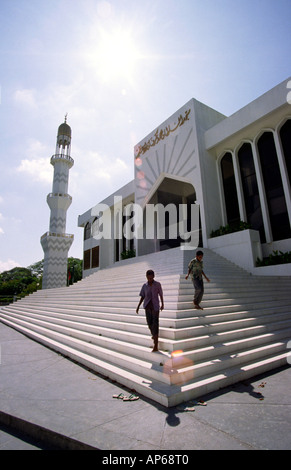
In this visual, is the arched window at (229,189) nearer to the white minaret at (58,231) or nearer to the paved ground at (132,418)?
the paved ground at (132,418)

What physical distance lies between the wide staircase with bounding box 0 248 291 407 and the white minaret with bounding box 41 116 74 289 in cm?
1652

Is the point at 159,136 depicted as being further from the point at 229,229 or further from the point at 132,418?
the point at 132,418

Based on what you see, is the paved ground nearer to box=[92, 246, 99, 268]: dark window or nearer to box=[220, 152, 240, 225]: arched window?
box=[220, 152, 240, 225]: arched window

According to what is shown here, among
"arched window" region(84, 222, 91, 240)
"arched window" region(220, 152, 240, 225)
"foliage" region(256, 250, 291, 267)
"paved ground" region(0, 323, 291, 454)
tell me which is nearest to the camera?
"paved ground" region(0, 323, 291, 454)

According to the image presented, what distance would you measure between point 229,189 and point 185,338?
12557 mm

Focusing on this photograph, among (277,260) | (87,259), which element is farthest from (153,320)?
(87,259)

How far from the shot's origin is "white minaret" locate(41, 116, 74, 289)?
2433cm

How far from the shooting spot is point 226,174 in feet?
50.1

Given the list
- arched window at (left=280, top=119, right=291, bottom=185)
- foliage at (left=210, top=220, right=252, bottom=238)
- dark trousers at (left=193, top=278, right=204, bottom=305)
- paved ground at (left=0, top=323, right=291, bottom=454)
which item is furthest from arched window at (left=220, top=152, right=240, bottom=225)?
paved ground at (left=0, top=323, right=291, bottom=454)

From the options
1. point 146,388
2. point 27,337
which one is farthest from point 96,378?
point 27,337

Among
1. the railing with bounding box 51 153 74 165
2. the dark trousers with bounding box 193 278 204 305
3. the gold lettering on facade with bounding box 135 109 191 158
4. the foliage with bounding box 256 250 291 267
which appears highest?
the railing with bounding box 51 153 74 165

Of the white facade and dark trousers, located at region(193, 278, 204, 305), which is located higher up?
the white facade

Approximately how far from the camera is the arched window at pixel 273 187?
12.4 m

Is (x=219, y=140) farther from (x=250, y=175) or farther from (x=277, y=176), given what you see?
(x=277, y=176)
